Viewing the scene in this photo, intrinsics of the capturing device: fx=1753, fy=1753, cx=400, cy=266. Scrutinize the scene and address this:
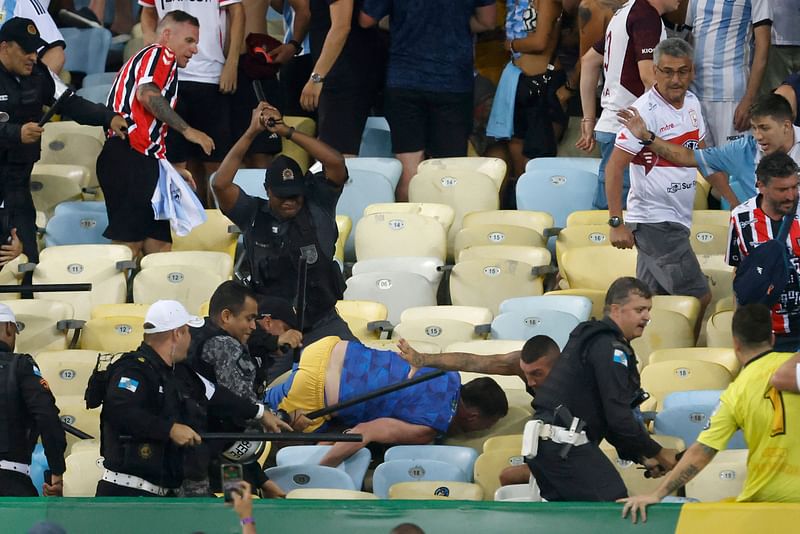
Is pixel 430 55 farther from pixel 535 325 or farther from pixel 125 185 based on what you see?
pixel 535 325

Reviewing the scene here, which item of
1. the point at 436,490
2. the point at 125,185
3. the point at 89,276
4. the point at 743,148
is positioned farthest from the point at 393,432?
the point at 125,185

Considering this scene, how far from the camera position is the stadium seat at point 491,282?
10680 millimetres

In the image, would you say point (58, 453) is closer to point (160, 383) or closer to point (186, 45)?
point (160, 383)

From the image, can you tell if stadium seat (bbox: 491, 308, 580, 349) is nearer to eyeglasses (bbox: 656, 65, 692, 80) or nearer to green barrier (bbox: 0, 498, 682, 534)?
eyeglasses (bbox: 656, 65, 692, 80)

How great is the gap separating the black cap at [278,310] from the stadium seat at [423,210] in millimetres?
2314

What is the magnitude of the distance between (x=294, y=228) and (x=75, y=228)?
2.52 m

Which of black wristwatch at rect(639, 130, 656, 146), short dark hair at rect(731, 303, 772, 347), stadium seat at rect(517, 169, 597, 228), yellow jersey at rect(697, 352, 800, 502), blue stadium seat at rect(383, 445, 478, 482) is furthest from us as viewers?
stadium seat at rect(517, 169, 597, 228)

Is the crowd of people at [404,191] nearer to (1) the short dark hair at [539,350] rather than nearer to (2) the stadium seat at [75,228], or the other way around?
(1) the short dark hair at [539,350]

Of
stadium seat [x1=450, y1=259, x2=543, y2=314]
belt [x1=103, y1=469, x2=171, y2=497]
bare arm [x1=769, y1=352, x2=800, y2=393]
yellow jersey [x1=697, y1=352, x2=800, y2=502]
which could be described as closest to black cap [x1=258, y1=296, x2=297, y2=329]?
belt [x1=103, y1=469, x2=171, y2=497]

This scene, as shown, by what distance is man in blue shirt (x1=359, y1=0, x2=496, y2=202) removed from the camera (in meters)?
11.8

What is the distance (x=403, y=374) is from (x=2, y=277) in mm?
3197

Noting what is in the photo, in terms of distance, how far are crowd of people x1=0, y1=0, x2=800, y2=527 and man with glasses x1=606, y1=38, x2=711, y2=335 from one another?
1cm

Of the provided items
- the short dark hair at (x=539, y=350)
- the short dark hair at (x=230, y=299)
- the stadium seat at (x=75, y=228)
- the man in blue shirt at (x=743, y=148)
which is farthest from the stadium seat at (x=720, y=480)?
the stadium seat at (x=75, y=228)

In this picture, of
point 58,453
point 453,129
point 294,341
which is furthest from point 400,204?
point 58,453
